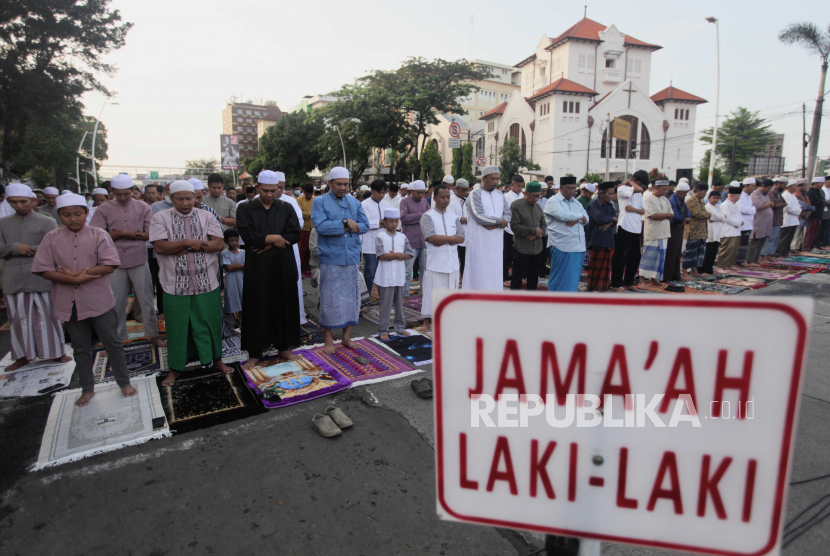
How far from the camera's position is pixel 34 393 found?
150 inches

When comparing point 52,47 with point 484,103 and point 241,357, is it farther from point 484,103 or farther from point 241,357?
point 484,103

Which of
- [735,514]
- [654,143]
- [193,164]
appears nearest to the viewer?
[735,514]

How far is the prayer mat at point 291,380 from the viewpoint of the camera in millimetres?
3674

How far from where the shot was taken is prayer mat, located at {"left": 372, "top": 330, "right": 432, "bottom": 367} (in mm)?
4551

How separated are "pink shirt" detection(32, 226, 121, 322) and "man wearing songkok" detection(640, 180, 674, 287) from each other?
7.22 meters

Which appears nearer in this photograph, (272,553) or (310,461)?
(272,553)

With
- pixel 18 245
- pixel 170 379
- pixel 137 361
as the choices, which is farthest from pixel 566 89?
pixel 170 379

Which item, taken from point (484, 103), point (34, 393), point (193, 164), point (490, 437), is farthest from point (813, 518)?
point (193, 164)

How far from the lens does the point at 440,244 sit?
5.13 metres

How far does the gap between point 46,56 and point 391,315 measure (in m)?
20.2

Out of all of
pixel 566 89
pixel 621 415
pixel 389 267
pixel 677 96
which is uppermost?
pixel 677 96

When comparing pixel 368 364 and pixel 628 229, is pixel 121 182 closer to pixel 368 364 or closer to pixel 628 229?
pixel 368 364

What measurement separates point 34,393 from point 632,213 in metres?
7.61

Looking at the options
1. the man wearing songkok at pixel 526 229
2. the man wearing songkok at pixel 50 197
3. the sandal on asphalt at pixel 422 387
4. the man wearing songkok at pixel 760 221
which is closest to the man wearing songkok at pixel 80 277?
the sandal on asphalt at pixel 422 387
